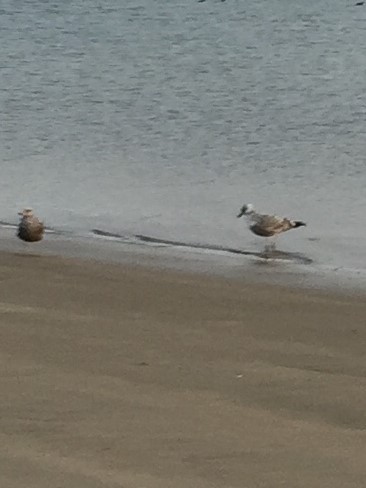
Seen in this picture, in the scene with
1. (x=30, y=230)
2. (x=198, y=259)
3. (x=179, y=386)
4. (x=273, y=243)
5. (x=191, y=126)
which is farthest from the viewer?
(x=191, y=126)

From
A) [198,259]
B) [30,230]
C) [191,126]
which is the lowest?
[198,259]

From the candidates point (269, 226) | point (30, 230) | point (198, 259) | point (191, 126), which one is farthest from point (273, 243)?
point (191, 126)

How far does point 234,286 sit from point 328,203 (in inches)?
135

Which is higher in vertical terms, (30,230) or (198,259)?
(30,230)

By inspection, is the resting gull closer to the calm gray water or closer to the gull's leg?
the calm gray water

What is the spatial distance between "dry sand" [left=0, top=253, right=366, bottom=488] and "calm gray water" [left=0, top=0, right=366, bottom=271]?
6.08 feet

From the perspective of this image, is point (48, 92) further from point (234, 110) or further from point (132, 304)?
point (132, 304)

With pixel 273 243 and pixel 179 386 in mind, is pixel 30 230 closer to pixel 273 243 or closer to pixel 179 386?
pixel 273 243

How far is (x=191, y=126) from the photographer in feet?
48.7

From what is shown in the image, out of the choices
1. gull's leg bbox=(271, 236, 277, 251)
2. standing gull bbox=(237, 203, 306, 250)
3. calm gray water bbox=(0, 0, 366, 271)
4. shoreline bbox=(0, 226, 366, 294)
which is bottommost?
shoreline bbox=(0, 226, 366, 294)

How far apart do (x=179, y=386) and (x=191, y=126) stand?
10.5 metres

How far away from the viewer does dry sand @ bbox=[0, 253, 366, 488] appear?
3.62 m

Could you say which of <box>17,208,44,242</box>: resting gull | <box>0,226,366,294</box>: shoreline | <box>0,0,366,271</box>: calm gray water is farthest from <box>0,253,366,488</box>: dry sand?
<box>0,0,366,271</box>: calm gray water

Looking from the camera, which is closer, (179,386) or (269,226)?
(179,386)
